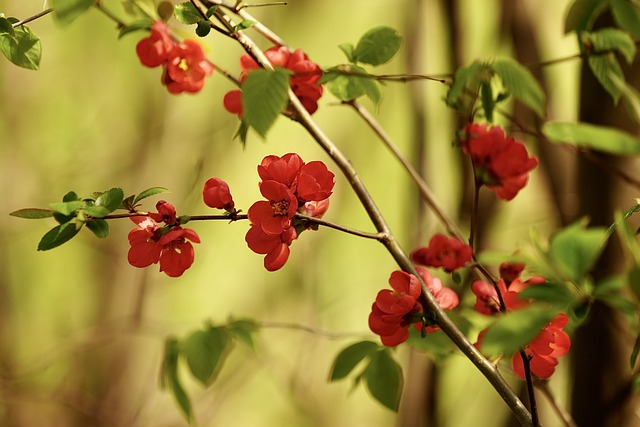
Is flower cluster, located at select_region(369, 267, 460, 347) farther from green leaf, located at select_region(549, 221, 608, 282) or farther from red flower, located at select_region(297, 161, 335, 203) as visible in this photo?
green leaf, located at select_region(549, 221, 608, 282)

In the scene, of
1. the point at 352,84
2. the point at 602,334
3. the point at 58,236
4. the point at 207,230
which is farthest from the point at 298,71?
the point at 207,230

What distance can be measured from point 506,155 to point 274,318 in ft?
3.50

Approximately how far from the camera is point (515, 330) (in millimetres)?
303

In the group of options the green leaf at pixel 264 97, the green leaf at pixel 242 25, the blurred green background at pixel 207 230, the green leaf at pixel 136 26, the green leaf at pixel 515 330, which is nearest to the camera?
the green leaf at pixel 515 330

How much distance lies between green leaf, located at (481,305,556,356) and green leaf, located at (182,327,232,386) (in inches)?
19.9

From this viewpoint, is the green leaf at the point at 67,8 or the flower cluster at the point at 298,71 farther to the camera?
the flower cluster at the point at 298,71

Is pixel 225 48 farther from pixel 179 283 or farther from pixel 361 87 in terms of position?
pixel 361 87

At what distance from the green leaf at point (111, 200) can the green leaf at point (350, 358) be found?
0.33 meters

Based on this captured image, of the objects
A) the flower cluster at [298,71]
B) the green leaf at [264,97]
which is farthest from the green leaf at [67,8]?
the flower cluster at [298,71]

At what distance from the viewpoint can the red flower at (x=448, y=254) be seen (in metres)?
0.62

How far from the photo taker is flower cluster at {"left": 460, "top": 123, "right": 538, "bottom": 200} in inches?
25.0

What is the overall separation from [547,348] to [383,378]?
Result: 0.24m

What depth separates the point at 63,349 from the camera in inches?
59.0

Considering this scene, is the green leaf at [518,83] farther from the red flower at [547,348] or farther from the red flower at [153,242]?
the red flower at [153,242]
